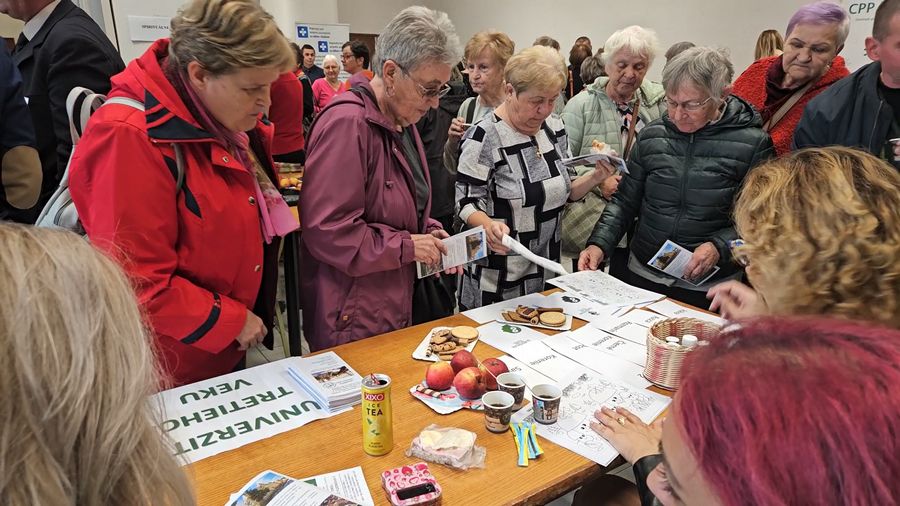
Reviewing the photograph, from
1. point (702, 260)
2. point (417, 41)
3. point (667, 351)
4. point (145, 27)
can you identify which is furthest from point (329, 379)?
point (145, 27)

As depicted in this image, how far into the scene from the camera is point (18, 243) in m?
0.54

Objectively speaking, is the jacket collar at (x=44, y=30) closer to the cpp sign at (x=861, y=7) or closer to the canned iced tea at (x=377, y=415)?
the canned iced tea at (x=377, y=415)

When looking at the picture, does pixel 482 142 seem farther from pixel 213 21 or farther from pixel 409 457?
pixel 409 457

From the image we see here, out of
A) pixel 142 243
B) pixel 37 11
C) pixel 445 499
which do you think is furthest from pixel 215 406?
pixel 37 11

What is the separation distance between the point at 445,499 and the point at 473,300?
139 centimetres

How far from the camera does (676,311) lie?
2.06 meters

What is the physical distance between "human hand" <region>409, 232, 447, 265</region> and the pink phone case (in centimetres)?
76

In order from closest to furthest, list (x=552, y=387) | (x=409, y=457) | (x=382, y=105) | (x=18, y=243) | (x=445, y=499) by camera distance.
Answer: (x=18, y=243), (x=445, y=499), (x=409, y=457), (x=552, y=387), (x=382, y=105)

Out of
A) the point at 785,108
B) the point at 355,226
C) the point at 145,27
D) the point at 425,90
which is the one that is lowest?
the point at 355,226

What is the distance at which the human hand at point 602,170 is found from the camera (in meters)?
2.39

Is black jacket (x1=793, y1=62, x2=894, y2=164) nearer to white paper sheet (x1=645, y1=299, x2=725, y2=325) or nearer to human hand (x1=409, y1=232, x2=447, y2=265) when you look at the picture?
white paper sheet (x1=645, y1=299, x2=725, y2=325)

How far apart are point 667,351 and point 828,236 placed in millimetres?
545

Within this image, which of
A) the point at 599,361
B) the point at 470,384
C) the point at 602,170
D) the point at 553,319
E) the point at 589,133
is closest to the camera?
the point at 470,384

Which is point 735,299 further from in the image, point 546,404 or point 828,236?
point 546,404
